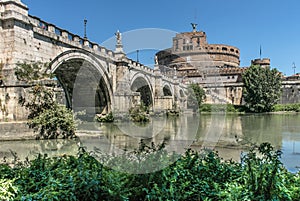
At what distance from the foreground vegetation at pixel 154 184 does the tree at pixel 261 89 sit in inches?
1578

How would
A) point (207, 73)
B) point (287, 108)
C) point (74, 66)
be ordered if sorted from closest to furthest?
point (74, 66) < point (287, 108) < point (207, 73)

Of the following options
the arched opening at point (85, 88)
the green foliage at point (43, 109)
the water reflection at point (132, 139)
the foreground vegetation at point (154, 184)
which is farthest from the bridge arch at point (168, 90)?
the foreground vegetation at point (154, 184)

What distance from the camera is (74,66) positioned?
20969 millimetres

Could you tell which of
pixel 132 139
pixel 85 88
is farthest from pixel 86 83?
pixel 132 139

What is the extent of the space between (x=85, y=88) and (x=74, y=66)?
218 inches

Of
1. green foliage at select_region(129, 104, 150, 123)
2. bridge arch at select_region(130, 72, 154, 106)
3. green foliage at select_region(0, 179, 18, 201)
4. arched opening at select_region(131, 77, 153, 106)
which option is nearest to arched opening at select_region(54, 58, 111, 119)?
green foliage at select_region(129, 104, 150, 123)

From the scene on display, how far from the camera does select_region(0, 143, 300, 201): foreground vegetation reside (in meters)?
3.01

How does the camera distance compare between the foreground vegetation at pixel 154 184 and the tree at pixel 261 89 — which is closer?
the foreground vegetation at pixel 154 184

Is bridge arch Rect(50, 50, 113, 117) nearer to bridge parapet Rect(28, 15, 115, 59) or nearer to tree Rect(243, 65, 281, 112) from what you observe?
bridge parapet Rect(28, 15, 115, 59)

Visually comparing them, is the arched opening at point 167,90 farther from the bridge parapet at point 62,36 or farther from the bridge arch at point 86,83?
the bridge parapet at point 62,36

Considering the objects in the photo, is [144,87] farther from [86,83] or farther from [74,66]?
[74,66]

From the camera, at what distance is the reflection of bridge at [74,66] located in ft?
39.4

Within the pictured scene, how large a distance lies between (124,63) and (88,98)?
4.83 metres

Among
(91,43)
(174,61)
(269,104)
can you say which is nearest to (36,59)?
(91,43)
